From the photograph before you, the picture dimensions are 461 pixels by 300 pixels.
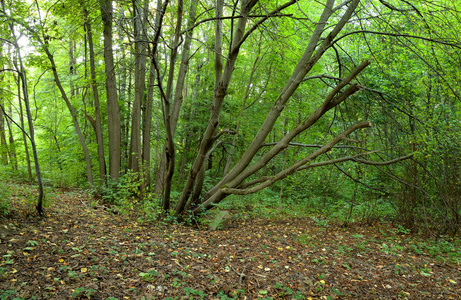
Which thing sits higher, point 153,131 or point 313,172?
point 153,131

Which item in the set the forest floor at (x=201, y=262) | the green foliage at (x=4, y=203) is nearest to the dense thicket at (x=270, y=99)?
the forest floor at (x=201, y=262)

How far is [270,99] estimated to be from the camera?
928cm

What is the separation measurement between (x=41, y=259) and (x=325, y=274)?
3620 millimetres

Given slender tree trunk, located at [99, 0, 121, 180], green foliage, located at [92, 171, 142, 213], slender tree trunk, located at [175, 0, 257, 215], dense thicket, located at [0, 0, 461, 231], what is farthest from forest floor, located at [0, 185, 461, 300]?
slender tree trunk, located at [99, 0, 121, 180]

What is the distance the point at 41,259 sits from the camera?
10.5 feet

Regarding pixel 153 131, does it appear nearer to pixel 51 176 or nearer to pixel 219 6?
pixel 51 176

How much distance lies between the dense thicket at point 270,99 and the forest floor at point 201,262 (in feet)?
2.89

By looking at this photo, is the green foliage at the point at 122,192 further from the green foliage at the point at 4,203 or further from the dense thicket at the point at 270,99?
the green foliage at the point at 4,203

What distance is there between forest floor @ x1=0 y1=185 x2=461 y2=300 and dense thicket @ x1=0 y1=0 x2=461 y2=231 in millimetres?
880

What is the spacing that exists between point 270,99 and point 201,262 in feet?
21.7

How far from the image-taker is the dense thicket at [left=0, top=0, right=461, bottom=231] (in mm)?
4441

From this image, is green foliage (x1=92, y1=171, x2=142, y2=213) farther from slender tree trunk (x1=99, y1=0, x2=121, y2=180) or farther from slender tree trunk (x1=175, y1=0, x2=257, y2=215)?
slender tree trunk (x1=175, y1=0, x2=257, y2=215)

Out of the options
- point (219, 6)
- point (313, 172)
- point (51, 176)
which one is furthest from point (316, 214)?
point (51, 176)

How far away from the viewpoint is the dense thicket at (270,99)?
4.44 metres
